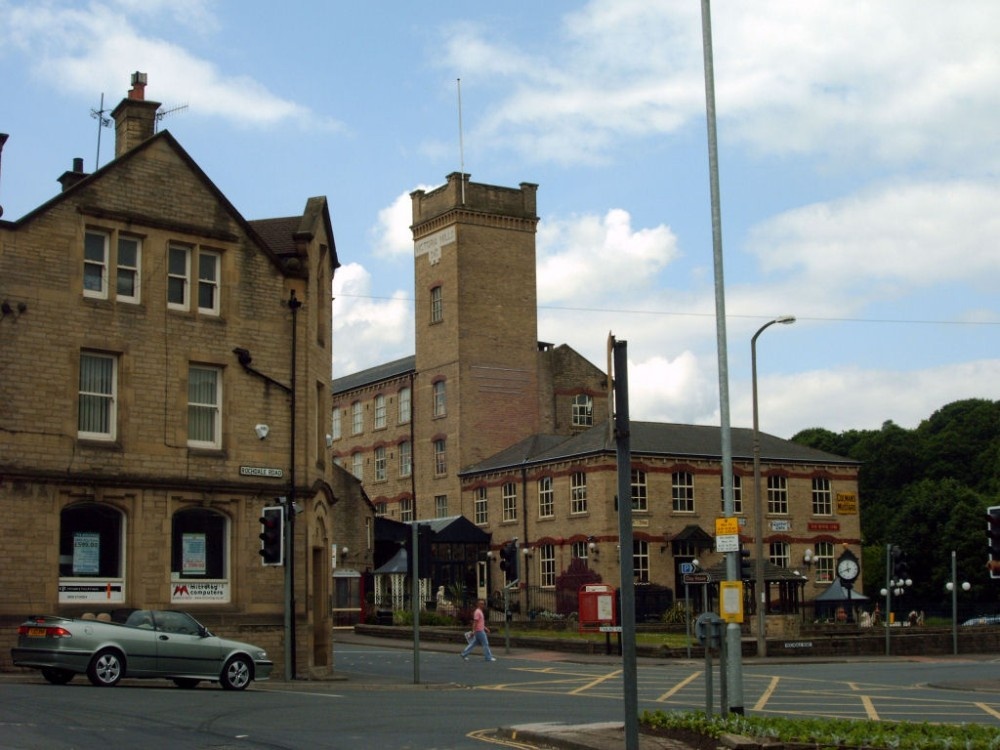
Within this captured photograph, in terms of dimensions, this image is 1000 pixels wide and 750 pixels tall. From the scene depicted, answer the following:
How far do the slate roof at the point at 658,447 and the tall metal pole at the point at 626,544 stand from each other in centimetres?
4371

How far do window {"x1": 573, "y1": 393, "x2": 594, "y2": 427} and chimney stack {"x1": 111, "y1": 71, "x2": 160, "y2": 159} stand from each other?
1579 inches

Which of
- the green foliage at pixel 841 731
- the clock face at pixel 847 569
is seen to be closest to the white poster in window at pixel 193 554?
the green foliage at pixel 841 731

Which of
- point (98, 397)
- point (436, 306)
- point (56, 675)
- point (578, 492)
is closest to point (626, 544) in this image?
point (56, 675)

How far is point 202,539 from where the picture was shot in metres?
29.2

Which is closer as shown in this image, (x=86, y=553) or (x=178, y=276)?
(x=86, y=553)

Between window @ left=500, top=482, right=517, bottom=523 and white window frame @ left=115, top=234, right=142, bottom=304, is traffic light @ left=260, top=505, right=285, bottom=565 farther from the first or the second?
window @ left=500, top=482, right=517, bottom=523

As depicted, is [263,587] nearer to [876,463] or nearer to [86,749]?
[86,749]

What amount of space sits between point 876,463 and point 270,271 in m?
74.3

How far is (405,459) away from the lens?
7125cm

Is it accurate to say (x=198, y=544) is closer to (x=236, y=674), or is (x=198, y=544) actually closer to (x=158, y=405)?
(x=158, y=405)

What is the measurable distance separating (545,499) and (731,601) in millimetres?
41761

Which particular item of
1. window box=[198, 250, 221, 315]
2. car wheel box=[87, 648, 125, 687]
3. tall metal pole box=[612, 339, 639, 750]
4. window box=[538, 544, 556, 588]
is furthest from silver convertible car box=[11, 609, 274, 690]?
window box=[538, 544, 556, 588]

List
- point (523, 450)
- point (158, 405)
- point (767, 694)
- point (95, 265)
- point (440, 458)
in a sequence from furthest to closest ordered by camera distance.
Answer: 1. point (440, 458)
2. point (523, 450)
3. point (158, 405)
4. point (95, 265)
5. point (767, 694)

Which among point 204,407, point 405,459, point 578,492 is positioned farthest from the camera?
point 405,459
